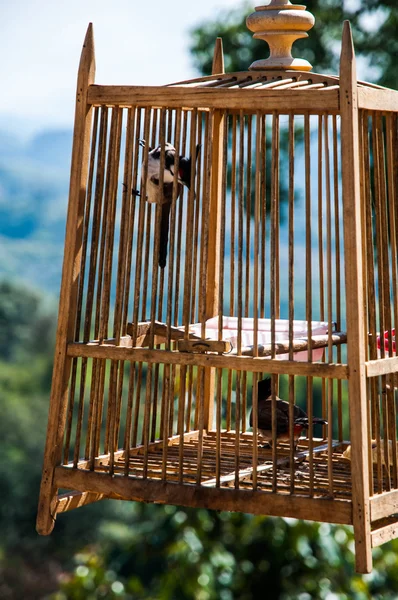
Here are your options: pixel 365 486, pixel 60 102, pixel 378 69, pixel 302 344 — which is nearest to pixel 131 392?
pixel 302 344

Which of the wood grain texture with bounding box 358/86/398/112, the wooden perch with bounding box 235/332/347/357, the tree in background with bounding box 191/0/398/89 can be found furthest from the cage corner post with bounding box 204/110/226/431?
the tree in background with bounding box 191/0/398/89

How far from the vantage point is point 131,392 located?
2623mm

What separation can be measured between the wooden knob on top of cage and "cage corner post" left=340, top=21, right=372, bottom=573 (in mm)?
561

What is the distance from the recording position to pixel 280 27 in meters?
2.78

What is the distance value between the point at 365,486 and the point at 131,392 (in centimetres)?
74

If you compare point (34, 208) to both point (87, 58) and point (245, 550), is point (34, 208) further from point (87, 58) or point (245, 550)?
point (87, 58)

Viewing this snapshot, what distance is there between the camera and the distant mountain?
15422mm

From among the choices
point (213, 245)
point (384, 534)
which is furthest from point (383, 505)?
point (213, 245)

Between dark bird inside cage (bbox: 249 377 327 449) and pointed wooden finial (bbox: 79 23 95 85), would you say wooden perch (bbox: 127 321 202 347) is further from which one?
pointed wooden finial (bbox: 79 23 95 85)

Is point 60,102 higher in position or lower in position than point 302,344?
higher

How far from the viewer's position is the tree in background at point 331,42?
598 centimetres

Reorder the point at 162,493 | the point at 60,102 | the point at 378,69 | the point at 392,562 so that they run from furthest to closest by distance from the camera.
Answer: the point at 60,102, the point at 378,69, the point at 392,562, the point at 162,493

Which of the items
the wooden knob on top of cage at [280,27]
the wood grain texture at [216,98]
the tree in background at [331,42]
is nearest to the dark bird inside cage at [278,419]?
the wood grain texture at [216,98]

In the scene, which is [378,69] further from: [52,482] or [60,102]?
[60,102]
